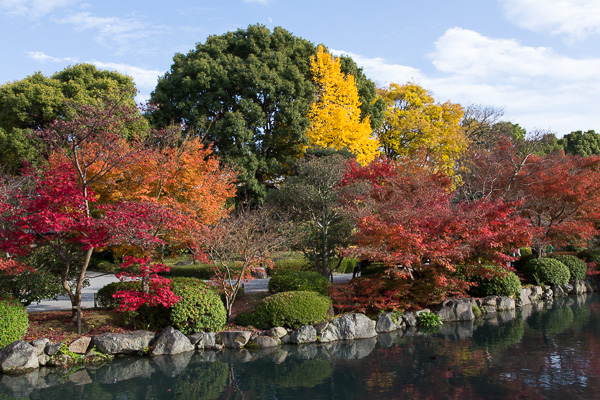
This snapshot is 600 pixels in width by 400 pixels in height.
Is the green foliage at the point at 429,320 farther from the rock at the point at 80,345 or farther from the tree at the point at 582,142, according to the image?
the tree at the point at 582,142

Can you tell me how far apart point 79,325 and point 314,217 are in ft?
21.7

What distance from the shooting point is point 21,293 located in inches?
367

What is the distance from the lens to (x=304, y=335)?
31.0ft

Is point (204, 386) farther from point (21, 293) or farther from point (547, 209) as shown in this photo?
point (547, 209)

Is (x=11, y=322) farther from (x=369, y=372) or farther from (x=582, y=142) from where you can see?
(x=582, y=142)

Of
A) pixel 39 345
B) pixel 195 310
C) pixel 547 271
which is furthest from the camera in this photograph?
pixel 547 271

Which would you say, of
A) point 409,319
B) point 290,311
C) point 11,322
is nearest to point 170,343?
point 290,311

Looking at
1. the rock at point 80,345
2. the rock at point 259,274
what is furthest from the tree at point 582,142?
the rock at point 80,345

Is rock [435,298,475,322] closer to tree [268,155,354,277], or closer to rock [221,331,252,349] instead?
tree [268,155,354,277]

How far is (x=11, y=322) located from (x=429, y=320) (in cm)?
884

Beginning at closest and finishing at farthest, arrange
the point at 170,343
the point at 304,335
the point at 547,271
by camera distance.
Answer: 1. the point at 170,343
2. the point at 304,335
3. the point at 547,271

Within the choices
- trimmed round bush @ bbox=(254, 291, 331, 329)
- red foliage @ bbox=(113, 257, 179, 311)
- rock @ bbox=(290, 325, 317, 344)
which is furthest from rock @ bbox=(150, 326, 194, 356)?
rock @ bbox=(290, 325, 317, 344)

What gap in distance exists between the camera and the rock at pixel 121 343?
8.62m

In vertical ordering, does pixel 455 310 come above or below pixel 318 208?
below
